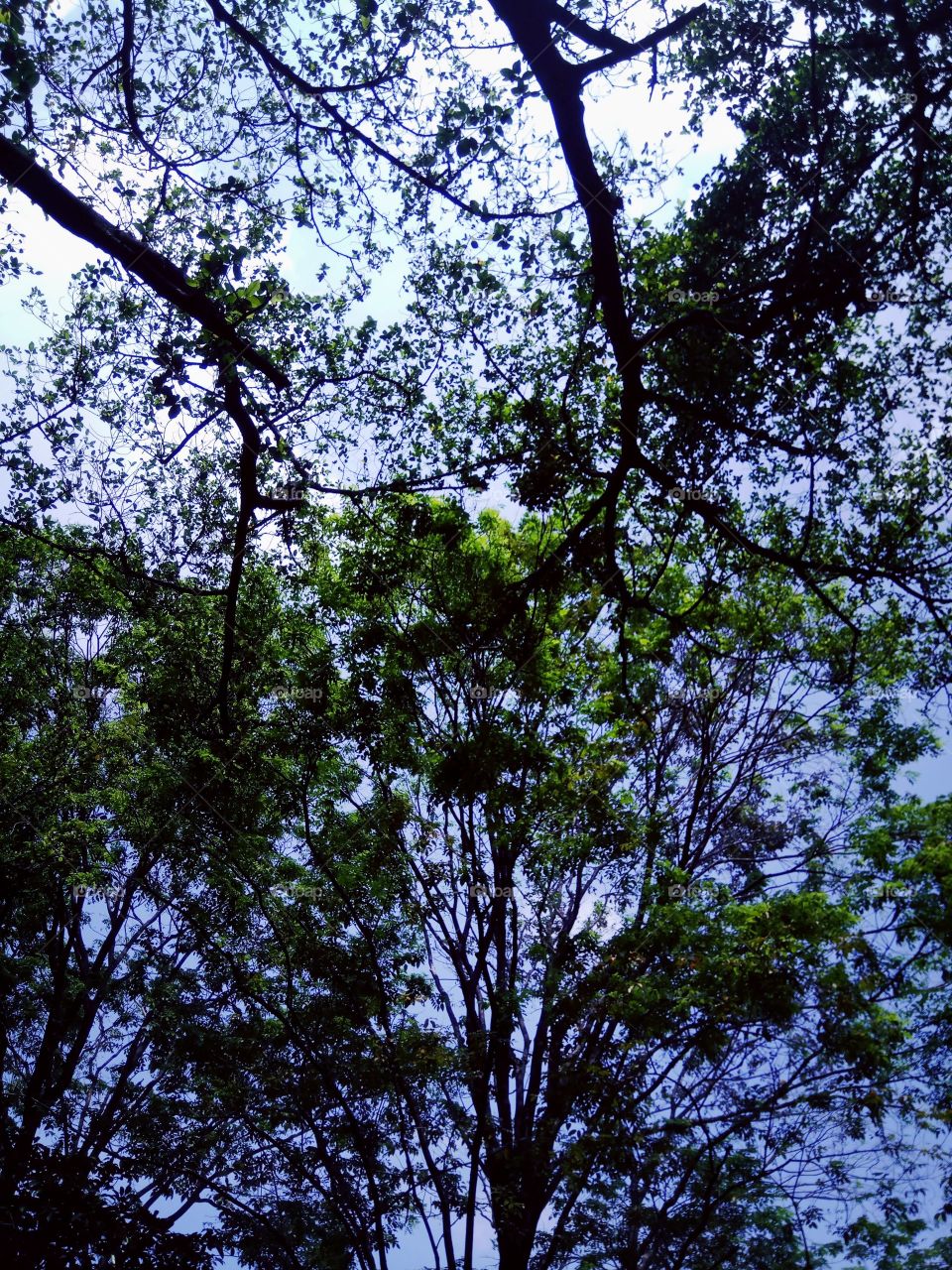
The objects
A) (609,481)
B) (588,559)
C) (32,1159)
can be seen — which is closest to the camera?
(609,481)

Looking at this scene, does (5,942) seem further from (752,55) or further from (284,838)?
(752,55)

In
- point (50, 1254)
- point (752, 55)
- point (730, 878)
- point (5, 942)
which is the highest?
point (752, 55)

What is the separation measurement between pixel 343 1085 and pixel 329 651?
10.6 feet

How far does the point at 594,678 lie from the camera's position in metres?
7.21

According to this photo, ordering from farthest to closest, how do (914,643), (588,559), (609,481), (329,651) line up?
(329,651)
(914,643)
(588,559)
(609,481)

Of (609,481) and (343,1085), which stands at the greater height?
(609,481)

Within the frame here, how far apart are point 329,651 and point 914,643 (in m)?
4.44

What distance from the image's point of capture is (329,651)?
7.42 metres

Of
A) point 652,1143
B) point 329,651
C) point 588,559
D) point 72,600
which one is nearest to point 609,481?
point 588,559

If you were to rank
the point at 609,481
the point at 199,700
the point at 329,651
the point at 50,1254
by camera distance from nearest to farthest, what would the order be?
1. the point at 609,481
2. the point at 50,1254
3. the point at 329,651
4. the point at 199,700

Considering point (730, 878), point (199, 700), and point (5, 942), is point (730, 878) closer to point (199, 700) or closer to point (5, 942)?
point (199, 700)

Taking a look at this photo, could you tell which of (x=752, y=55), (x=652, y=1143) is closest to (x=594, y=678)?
(x=652, y=1143)

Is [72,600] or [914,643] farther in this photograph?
[72,600]

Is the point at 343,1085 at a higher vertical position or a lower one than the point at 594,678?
lower
